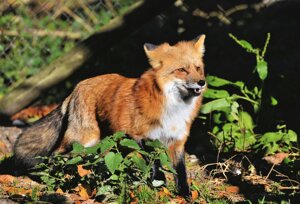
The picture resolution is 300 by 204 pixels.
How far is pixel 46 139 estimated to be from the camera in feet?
19.1

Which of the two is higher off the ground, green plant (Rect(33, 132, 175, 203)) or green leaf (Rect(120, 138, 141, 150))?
green leaf (Rect(120, 138, 141, 150))

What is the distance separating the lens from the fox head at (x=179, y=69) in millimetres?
4977

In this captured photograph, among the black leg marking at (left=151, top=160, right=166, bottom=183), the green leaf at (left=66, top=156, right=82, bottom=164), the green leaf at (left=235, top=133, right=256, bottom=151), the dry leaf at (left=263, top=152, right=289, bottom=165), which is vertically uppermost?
Result: the green leaf at (left=66, top=156, right=82, bottom=164)

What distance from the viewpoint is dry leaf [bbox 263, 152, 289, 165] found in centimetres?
581

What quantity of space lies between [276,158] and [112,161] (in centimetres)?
212

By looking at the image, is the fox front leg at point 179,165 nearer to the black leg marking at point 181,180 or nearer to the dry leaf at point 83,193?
the black leg marking at point 181,180

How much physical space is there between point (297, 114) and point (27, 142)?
2699 millimetres

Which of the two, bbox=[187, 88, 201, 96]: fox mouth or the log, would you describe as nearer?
bbox=[187, 88, 201, 96]: fox mouth

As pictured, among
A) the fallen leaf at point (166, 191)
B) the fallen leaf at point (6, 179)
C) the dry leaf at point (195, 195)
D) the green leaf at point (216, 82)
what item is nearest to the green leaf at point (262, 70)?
the green leaf at point (216, 82)

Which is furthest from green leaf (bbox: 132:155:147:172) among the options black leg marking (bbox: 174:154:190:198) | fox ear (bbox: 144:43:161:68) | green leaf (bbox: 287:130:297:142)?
green leaf (bbox: 287:130:297:142)

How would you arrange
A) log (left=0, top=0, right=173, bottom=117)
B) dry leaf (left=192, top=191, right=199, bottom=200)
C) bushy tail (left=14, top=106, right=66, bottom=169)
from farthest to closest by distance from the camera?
1. log (left=0, top=0, right=173, bottom=117)
2. bushy tail (left=14, top=106, right=66, bottom=169)
3. dry leaf (left=192, top=191, right=199, bottom=200)

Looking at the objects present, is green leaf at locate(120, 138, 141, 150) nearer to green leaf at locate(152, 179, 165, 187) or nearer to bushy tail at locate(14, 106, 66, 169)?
green leaf at locate(152, 179, 165, 187)

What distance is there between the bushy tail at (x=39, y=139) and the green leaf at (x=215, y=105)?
1.39 m

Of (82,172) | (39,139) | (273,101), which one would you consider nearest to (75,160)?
(82,172)
